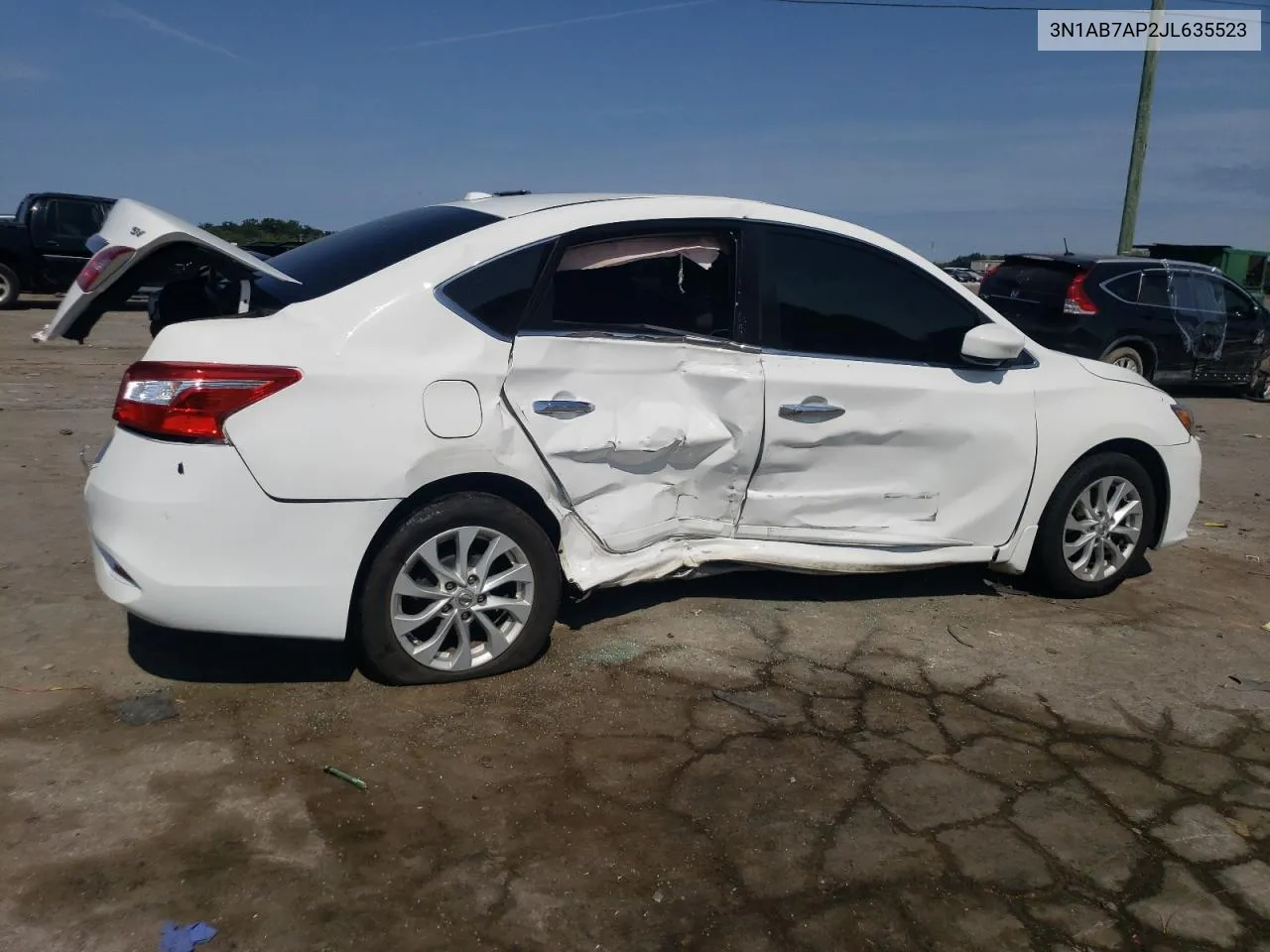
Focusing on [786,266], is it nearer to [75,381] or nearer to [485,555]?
[485,555]

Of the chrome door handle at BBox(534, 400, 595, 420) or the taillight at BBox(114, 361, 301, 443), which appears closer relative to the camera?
the taillight at BBox(114, 361, 301, 443)

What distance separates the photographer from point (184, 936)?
257 centimetres

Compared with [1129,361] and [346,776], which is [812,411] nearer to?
[346,776]

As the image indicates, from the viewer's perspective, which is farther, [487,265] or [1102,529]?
[1102,529]

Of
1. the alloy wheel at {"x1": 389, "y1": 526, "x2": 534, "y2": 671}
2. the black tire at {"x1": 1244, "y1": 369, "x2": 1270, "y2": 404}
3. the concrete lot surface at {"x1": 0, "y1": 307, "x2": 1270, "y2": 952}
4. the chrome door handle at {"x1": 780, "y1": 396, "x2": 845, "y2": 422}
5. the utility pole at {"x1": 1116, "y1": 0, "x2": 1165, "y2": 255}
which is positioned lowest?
the concrete lot surface at {"x1": 0, "y1": 307, "x2": 1270, "y2": 952}

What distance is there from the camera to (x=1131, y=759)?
377 centimetres

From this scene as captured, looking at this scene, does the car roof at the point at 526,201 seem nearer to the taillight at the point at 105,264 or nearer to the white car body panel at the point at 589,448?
the white car body panel at the point at 589,448

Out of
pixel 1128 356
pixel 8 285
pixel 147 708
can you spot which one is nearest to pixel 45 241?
pixel 8 285

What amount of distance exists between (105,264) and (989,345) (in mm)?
3430

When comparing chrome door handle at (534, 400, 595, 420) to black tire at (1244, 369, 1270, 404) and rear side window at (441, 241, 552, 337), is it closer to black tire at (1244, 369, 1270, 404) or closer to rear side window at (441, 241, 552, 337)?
rear side window at (441, 241, 552, 337)

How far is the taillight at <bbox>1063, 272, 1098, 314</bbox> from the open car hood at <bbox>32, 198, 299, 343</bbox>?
9648 millimetres

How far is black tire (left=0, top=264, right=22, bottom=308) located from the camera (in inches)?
679

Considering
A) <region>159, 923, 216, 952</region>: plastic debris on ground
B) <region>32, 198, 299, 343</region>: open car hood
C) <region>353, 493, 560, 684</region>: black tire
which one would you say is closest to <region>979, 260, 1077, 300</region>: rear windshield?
<region>353, 493, 560, 684</region>: black tire

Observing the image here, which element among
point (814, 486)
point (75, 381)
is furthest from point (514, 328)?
point (75, 381)
